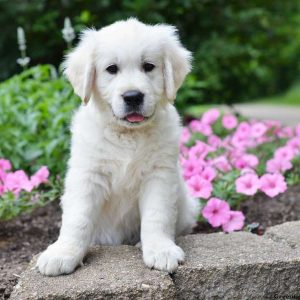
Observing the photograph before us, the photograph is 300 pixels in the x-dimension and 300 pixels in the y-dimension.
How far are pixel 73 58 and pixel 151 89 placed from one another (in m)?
0.50

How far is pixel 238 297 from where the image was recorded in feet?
8.45

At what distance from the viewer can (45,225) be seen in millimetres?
3688

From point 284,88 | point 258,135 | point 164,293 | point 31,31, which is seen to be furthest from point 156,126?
point 284,88

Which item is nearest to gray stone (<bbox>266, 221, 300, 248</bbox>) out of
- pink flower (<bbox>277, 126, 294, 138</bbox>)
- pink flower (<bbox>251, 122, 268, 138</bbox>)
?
pink flower (<bbox>251, 122, 268, 138</bbox>)

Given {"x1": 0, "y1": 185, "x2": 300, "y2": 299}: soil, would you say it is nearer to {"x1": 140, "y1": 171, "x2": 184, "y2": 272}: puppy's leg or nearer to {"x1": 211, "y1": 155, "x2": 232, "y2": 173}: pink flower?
{"x1": 211, "y1": 155, "x2": 232, "y2": 173}: pink flower

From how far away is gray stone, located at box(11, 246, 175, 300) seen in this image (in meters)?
2.35

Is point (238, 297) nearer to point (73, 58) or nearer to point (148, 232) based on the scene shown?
point (148, 232)

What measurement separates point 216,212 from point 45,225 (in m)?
1.14

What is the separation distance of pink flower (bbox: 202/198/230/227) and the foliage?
2681 millimetres

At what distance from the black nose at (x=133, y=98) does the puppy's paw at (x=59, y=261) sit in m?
0.75

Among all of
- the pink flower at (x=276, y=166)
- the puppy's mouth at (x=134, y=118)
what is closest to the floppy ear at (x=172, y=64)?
the puppy's mouth at (x=134, y=118)

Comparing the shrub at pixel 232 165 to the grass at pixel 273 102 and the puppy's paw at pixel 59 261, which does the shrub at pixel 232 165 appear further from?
the grass at pixel 273 102

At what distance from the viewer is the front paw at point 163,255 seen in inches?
99.7

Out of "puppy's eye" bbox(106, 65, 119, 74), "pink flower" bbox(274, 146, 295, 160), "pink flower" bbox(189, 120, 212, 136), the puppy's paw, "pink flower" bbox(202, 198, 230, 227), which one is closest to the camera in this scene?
the puppy's paw
